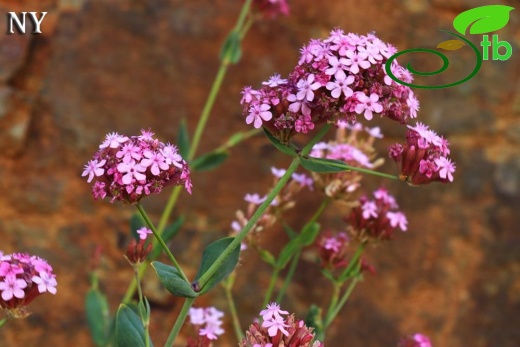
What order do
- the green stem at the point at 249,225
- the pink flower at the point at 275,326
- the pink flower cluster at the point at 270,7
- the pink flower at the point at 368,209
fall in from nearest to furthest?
the pink flower at the point at 275,326 < the green stem at the point at 249,225 < the pink flower at the point at 368,209 < the pink flower cluster at the point at 270,7

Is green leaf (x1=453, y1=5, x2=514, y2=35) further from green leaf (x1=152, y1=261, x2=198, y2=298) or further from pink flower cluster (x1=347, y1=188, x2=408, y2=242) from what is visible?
green leaf (x1=152, y1=261, x2=198, y2=298)

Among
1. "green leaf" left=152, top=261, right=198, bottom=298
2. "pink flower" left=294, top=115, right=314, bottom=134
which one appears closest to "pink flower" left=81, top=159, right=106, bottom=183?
"green leaf" left=152, top=261, right=198, bottom=298

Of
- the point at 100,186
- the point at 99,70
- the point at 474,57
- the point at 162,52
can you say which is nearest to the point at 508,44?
the point at 474,57

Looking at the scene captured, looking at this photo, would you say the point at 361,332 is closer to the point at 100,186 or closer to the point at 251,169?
the point at 251,169

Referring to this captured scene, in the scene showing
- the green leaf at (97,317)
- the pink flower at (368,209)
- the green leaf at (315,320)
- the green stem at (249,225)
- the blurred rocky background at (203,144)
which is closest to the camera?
the green stem at (249,225)

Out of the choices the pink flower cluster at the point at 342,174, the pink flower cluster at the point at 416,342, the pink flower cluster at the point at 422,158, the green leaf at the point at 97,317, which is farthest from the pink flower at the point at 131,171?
the green leaf at the point at 97,317

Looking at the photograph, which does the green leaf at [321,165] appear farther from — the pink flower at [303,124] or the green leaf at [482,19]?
the green leaf at [482,19]
